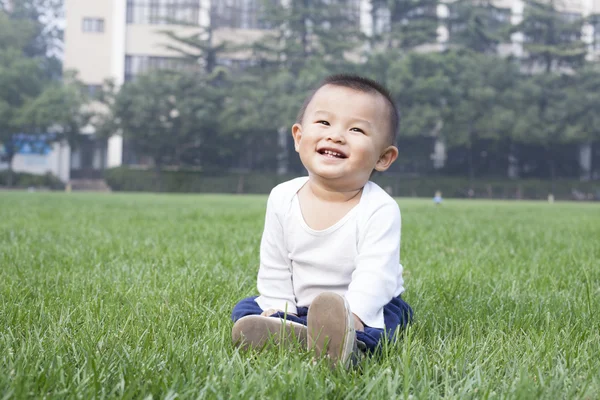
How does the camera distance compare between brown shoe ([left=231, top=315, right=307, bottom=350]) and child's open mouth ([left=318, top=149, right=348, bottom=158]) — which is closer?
brown shoe ([left=231, top=315, right=307, bottom=350])

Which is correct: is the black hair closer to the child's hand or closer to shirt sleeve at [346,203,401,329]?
shirt sleeve at [346,203,401,329]

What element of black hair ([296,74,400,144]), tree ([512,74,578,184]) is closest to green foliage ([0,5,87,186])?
tree ([512,74,578,184])

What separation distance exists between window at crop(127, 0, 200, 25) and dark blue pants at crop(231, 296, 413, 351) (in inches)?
1645

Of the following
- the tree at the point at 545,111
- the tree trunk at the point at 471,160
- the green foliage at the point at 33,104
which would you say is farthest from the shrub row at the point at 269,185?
the green foliage at the point at 33,104

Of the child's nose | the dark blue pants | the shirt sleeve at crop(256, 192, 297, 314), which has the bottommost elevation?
the dark blue pants

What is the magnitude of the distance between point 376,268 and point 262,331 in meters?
0.41

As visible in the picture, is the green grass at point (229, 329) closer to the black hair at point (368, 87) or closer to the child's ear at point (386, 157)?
the child's ear at point (386, 157)

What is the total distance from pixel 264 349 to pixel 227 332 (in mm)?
330

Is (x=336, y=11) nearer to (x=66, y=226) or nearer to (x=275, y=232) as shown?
(x=66, y=226)

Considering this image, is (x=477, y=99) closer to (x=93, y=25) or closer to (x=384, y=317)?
(x=93, y=25)

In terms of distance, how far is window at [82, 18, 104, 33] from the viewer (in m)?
43.4

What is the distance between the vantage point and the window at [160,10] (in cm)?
4212

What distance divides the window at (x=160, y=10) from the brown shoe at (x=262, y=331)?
42076 millimetres

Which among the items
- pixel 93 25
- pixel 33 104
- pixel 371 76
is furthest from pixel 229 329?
pixel 93 25
